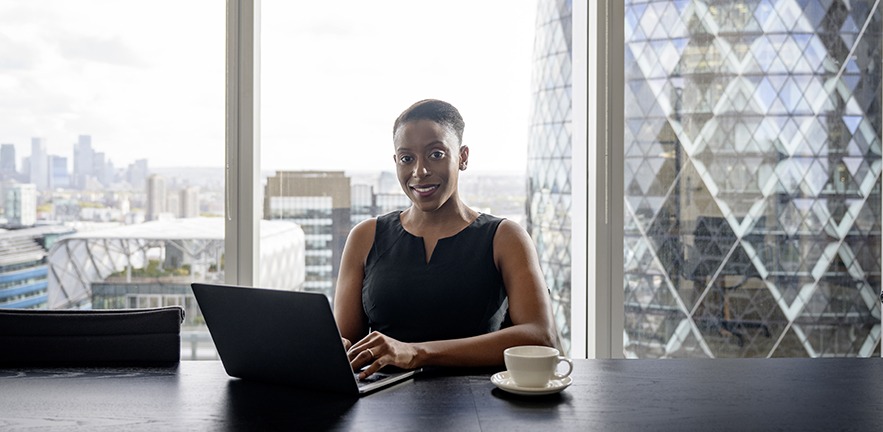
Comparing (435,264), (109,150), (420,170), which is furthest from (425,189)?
(109,150)

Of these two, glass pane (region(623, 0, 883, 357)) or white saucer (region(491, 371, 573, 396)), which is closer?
white saucer (region(491, 371, 573, 396))

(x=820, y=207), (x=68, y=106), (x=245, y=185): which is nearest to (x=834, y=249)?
(x=820, y=207)

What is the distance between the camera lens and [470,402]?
1.37 m

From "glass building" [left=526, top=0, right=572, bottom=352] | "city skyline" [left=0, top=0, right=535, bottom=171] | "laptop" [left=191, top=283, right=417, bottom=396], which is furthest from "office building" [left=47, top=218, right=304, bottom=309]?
"laptop" [left=191, top=283, right=417, bottom=396]

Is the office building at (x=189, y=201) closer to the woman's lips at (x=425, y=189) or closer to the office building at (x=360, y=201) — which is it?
the office building at (x=360, y=201)

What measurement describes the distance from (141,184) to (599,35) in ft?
5.61

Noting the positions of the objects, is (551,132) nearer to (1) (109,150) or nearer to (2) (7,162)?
(1) (109,150)

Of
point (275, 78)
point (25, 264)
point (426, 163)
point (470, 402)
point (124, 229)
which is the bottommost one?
point (470, 402)

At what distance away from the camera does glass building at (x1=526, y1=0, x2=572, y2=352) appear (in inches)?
116

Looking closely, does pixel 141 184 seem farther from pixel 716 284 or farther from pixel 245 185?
pixel 716 284

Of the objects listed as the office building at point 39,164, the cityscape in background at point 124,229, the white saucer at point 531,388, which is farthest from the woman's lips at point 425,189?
the office building at point 39,164

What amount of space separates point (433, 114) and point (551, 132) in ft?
3.04

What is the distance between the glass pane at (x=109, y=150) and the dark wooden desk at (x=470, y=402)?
118cm

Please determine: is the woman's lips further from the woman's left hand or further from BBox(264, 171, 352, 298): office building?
BBox(264, 171, 352, 298): office building
